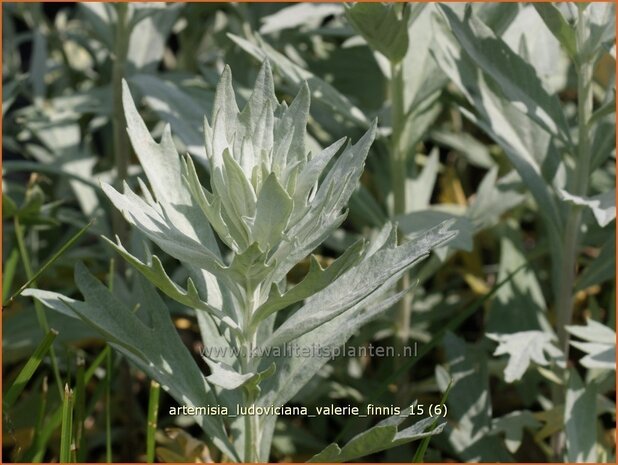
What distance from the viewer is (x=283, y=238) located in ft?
3.55

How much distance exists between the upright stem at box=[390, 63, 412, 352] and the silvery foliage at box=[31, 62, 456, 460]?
444 mm

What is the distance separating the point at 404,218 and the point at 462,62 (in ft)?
0.95

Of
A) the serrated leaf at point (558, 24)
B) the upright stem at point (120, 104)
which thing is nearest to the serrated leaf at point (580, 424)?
the serrated leaf at point (558, 24)

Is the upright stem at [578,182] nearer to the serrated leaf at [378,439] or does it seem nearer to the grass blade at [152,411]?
the serrated leaf at [378,439]

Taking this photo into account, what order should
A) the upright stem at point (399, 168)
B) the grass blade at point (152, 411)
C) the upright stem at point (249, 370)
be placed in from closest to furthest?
the upright stem at point (249, 370)
the grass blade at point (152, 411)
the upright stem at point (399, 168)

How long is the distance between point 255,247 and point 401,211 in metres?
0.78

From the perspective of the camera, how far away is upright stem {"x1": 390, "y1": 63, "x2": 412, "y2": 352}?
166 cm

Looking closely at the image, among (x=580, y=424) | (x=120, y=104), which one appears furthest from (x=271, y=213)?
(x=120, y=104)

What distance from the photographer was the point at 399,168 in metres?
1.71

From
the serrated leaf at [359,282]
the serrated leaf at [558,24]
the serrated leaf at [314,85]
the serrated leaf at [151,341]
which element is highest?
the serrated leaf at [558,24]

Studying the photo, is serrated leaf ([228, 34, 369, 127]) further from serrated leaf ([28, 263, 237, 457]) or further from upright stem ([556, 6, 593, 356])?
serrated leaf ([28, 263, 237, 457])

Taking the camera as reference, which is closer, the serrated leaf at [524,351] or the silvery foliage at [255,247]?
the silvery foliage at [255,247]

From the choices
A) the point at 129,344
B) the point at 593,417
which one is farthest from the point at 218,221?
the point at 593,417

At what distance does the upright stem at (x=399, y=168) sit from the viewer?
65.2 inches
